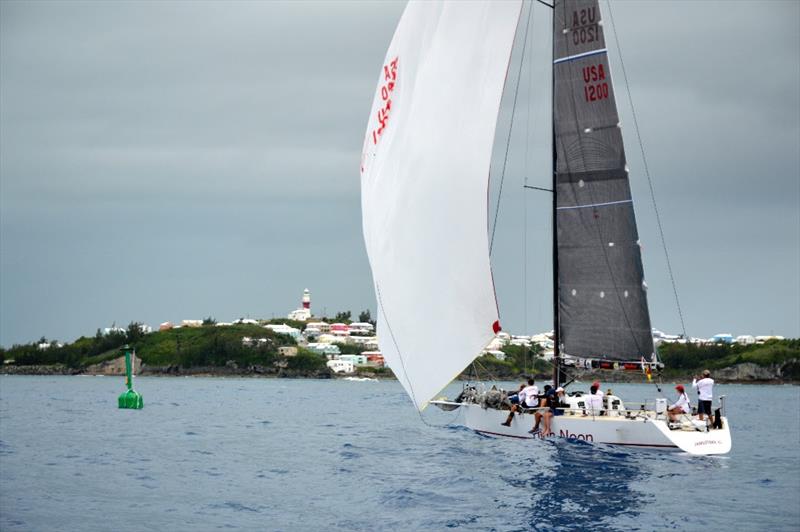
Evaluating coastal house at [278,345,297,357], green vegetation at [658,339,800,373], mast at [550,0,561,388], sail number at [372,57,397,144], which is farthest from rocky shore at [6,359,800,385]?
sail number at [372,57,397,144]

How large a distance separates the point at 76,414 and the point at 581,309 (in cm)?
3029

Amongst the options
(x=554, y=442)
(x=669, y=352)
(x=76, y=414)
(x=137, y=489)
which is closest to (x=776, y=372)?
(x=669, y=352)

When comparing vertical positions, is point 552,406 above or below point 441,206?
below

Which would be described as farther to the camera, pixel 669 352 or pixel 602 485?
pixel 669 352

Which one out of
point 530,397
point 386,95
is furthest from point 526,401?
point 386,95

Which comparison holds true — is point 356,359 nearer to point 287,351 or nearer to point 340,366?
point 340,366

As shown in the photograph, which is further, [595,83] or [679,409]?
[595,83]

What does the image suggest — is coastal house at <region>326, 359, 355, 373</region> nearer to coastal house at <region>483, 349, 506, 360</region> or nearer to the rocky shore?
the rocky shore

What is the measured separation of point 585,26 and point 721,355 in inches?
4888

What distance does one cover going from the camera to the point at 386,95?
1056 inches

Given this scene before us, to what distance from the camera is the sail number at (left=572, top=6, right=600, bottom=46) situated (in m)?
32.6

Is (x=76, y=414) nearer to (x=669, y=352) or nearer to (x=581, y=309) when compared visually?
(x=581, y=309)

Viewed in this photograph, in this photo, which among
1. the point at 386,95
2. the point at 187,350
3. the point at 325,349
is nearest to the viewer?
the point at 386,95

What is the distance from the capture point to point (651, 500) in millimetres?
22062
